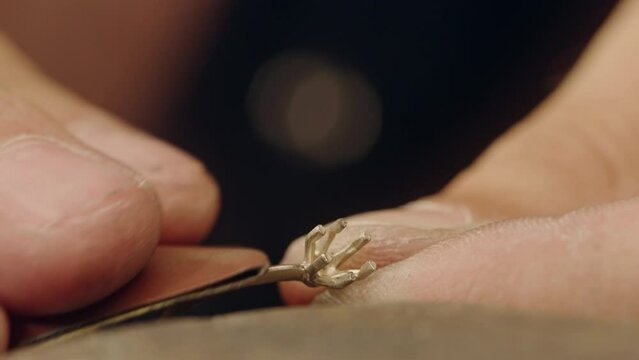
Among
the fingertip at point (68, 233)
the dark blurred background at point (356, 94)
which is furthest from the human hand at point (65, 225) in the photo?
the dark blurred background at point (356, 94)

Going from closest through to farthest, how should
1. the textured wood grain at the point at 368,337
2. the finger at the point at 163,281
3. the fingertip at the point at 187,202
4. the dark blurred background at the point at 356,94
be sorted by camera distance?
the textured wood grain at the point at 368,337, the finger at the point at 163,281, the fingertip at the point at 187,202, the dark blurred background at the point at 356,94

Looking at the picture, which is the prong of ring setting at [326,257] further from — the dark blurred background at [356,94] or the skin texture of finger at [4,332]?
the dark blurred background at [356,94]

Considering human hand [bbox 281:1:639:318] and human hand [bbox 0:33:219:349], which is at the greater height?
human hand [bbox 0:33:219:349]

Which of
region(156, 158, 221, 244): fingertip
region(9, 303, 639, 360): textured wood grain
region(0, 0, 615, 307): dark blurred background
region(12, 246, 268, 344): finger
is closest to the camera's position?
region(9, 303, 639, 360): textured wood grain

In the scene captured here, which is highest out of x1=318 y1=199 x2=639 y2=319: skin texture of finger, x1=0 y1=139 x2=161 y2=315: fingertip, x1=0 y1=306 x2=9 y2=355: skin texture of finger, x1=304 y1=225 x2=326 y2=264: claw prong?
x1=0 y1=139 x2=161 y2=315: fingertip

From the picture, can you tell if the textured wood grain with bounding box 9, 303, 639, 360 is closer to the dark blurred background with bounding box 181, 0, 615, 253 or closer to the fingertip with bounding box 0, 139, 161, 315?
the fingertip with bounding box 0, 139, 161, 315

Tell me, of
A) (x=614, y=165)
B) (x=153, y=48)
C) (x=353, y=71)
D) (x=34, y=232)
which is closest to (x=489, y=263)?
(x=34, y=232)

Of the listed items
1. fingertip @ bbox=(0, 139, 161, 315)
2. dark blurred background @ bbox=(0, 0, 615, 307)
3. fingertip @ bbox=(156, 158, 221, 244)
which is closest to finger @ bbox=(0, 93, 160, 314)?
fingertip @ bbox=(0, 139, 161, 315)

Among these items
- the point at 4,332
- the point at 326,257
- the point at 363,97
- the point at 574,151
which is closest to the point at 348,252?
the point at 326,257

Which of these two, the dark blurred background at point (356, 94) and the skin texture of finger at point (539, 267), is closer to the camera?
the skin texture of finger at point (539, 267)
